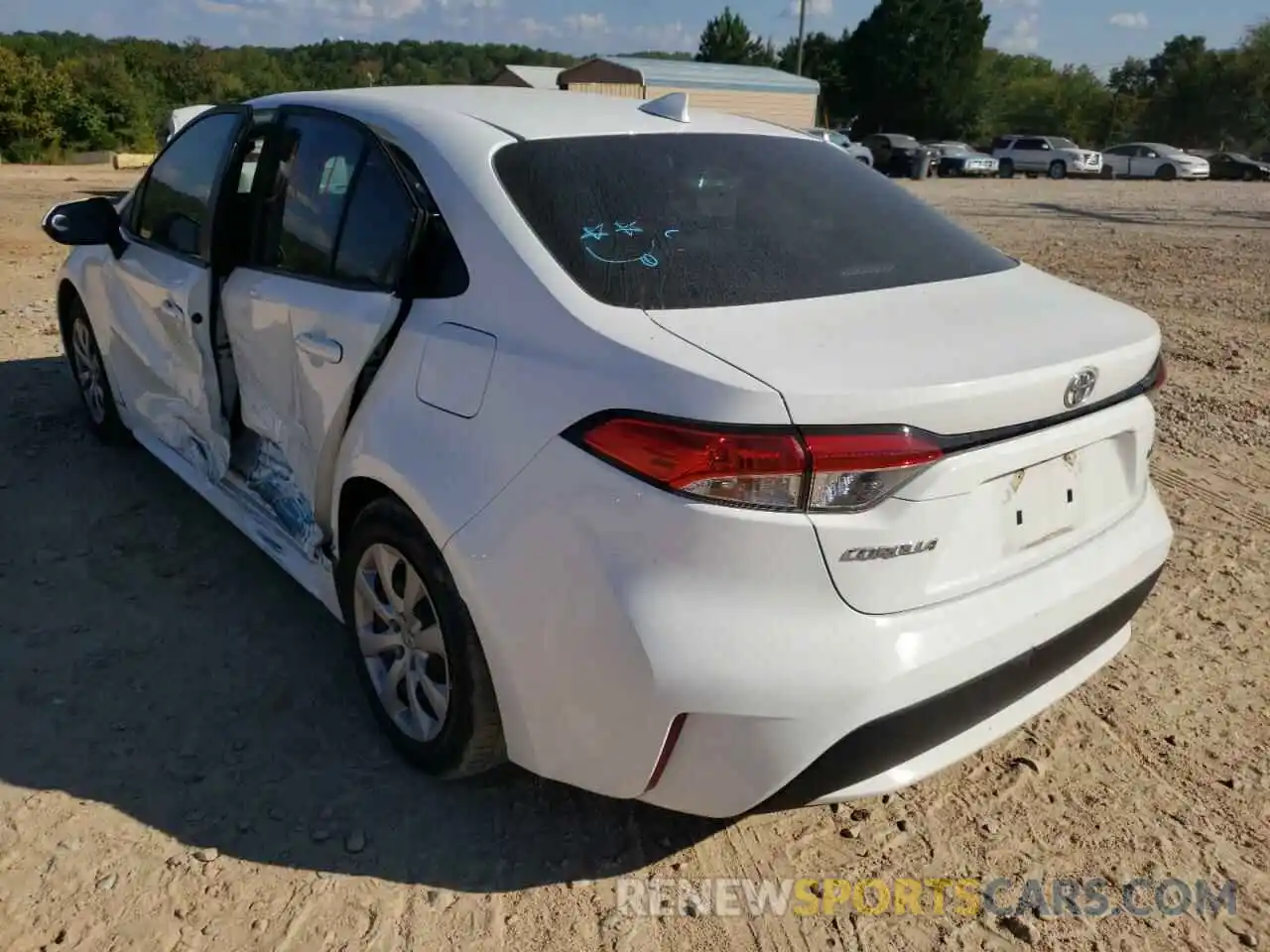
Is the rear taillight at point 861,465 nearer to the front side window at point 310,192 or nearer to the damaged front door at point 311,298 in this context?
the damaged front door at point 311,298

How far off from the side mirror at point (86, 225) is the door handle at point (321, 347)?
5.87 ft

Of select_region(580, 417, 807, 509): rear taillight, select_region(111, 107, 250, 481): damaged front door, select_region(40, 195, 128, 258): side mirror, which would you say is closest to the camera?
select_region(580, 417, 807, 509): rear taillight

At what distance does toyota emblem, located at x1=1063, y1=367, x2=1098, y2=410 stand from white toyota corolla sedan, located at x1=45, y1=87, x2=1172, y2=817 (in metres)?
0.01

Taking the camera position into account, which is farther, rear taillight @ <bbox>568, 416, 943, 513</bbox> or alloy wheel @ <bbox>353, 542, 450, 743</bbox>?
alloy wheel @ <bbox>353, 542, 450, 743</bbox>

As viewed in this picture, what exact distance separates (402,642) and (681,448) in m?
1.14

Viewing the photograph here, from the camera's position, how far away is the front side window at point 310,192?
2.99 metres

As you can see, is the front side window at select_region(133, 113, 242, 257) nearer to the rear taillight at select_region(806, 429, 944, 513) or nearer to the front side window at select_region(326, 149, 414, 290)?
the front side window at select_region(326, 149, 414, 290)

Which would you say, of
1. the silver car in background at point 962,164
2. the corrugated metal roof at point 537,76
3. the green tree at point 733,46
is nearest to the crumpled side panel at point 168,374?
the corrugated metal roof at point 537,76

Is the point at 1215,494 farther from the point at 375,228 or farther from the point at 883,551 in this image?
the point at 375,228

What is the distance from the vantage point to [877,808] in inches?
106

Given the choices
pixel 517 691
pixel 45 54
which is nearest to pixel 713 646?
pixel 517 691

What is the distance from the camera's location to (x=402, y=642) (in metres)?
2.71

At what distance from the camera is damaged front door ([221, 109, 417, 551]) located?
2738 mm

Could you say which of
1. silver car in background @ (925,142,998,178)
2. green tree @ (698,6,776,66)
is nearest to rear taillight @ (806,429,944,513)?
silver car in background @ (925,142,998,178)
